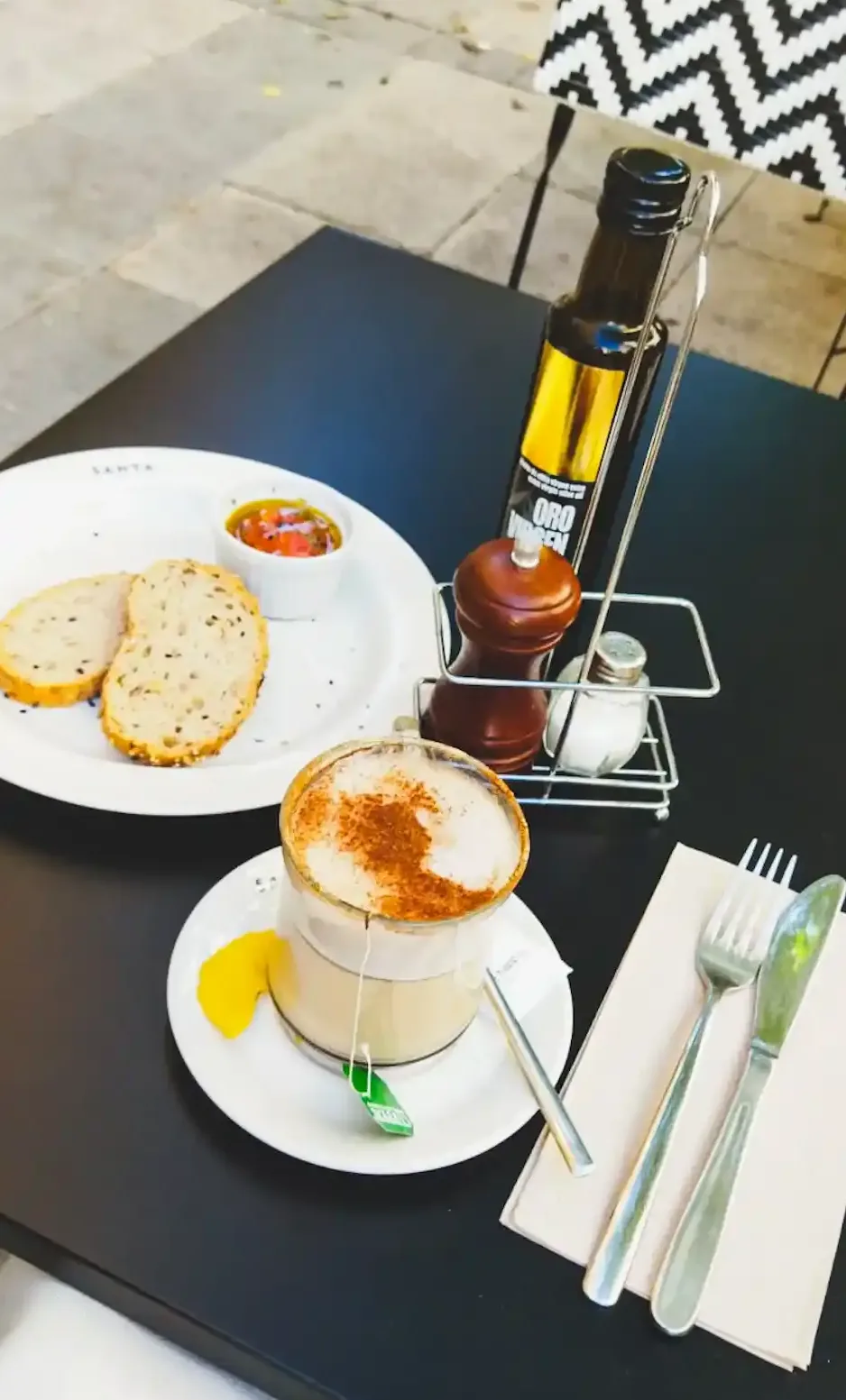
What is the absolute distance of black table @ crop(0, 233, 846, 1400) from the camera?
1.69 ft

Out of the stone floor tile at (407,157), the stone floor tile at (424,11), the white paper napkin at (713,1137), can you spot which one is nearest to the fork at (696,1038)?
the white paper napkin at (713,1137)

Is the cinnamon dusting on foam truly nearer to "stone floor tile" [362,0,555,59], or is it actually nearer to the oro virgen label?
the oro virgen label

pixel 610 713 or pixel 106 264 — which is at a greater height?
pixel 610 713

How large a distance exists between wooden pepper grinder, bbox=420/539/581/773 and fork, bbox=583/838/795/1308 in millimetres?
149

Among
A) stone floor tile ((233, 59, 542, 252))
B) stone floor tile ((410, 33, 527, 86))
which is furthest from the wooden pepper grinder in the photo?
stone floor tile ((410, 33, 527, 86))

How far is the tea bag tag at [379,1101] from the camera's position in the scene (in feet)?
1.78

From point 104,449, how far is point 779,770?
1.74ft

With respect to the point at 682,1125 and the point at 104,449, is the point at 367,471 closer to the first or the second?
the point at 104,449

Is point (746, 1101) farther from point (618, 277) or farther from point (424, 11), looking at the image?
point (424, 11)

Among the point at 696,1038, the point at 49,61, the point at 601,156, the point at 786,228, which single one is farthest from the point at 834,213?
the point at 696,1038

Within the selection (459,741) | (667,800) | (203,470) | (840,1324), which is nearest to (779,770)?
(667,800)

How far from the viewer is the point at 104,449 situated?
917 mm

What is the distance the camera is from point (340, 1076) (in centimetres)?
58

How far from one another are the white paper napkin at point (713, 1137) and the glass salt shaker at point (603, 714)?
93mm
